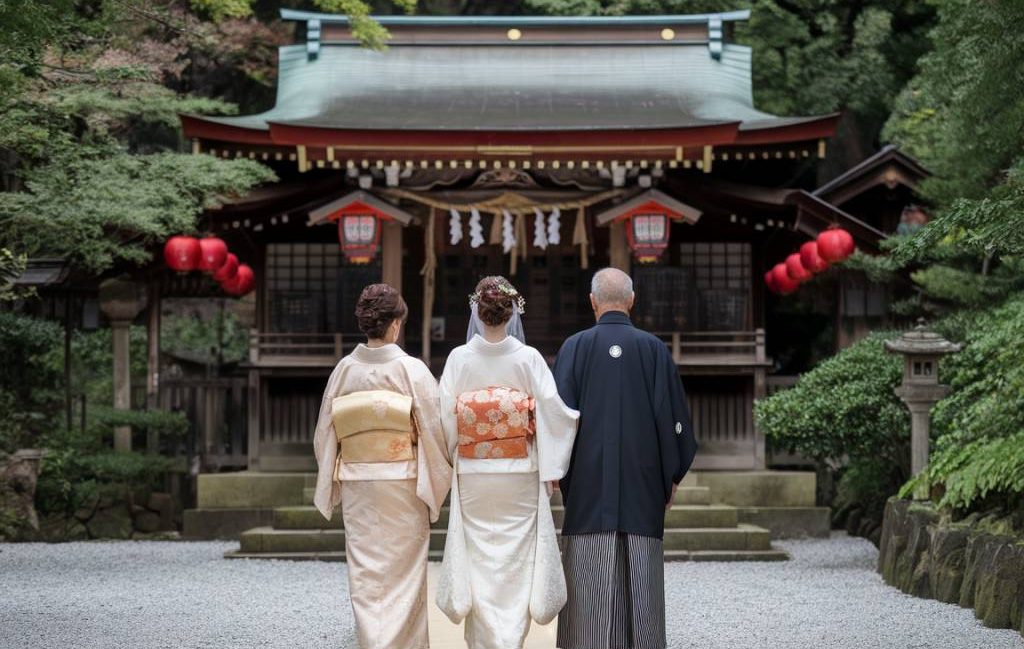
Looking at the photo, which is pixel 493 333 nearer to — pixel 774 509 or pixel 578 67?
pixel 774 509

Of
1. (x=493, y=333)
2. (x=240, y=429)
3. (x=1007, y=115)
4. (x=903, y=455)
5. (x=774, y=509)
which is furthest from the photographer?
(x=240, y=429)

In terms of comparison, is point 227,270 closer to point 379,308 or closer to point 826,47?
point 379,308

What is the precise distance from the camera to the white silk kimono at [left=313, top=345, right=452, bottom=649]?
750cm

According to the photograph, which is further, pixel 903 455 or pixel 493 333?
pixel 903 455

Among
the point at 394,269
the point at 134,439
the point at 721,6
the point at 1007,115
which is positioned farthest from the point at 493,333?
the point at 721,6

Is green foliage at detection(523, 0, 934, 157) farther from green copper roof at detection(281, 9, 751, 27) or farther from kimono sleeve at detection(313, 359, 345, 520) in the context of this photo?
kimono sleeve at detection(313, 359, 345, 520)

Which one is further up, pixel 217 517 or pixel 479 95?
pixel 479 95

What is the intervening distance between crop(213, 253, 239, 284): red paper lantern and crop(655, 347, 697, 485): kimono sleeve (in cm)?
1004

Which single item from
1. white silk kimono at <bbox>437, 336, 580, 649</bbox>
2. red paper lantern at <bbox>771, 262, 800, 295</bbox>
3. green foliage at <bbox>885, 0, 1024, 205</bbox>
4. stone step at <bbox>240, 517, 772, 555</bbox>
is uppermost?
green foliage at <bbox>885, 0, 1024, 205</bbox>

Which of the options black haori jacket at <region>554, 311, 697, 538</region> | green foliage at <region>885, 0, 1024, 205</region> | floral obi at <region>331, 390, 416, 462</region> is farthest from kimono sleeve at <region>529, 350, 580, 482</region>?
green foliage at <region>885, 0, 1024, 205</region>

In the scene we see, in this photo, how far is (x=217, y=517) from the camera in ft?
53.4

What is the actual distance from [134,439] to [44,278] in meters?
3.38

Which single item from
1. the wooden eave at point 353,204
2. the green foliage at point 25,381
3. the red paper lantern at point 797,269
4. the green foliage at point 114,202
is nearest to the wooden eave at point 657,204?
the red paper lantern at point 797,269

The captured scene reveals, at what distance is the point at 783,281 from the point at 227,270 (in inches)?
262
